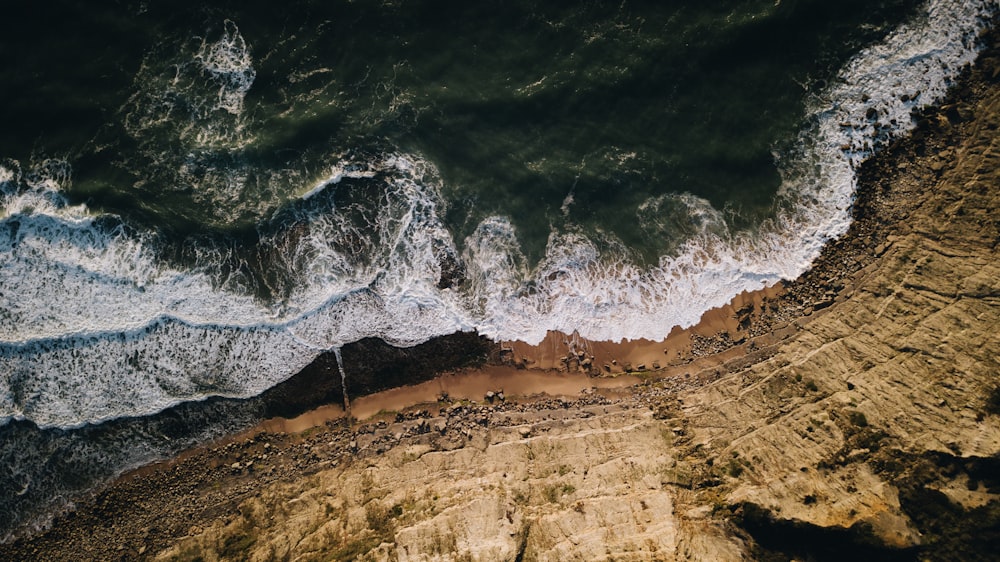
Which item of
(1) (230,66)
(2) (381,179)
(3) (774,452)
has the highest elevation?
(1) (230,66)

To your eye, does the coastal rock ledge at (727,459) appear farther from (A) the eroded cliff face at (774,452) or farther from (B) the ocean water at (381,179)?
(B) the ocean water at (381,179)

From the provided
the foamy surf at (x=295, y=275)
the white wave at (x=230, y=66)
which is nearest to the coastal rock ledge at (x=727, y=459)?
the foamy surf at (x=295, y=275)

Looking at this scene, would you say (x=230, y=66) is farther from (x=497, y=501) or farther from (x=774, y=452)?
(x=774, y=452)

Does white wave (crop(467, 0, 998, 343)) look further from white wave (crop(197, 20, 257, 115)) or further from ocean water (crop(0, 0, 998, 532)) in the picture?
white wave (crop(197, 20, 257, 115))

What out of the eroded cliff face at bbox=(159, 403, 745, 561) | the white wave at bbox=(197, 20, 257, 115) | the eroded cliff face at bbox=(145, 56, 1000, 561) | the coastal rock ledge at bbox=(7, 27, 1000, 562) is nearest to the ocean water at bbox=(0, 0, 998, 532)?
the white wave at bbox=(197, 20, 257, 115)

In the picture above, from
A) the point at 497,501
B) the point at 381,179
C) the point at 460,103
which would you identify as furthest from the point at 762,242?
the point at 381,179

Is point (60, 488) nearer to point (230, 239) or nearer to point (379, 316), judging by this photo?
point (230, 239)
